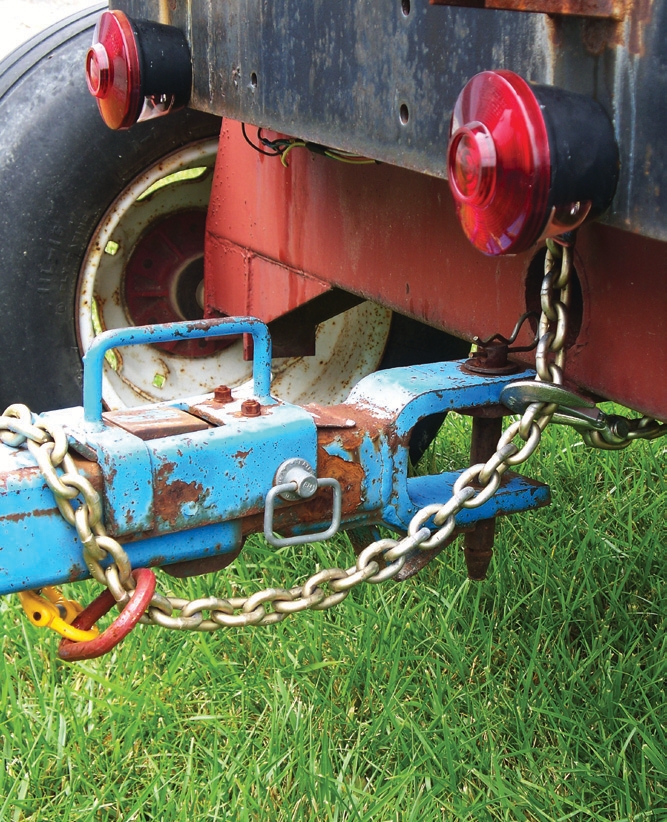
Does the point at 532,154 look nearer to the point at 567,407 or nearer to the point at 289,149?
the point at 567,407

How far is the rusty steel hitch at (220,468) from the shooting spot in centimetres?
119

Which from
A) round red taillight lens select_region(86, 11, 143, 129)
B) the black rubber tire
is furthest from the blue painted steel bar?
the black rubber tire

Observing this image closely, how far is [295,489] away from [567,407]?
1.17 ft

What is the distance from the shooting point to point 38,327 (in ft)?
7.36

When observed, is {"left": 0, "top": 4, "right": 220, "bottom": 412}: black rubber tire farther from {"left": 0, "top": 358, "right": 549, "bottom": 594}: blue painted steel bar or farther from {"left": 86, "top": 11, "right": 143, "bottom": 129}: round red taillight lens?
{"left": 0, "top": 358, "right": 549, "bottom": 594}: blue painted steel bar

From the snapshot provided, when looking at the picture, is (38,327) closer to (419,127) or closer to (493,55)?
(419,127)

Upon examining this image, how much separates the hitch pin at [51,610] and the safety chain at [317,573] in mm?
91

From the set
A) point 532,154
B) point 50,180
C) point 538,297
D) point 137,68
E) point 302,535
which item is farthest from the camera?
point 50,180

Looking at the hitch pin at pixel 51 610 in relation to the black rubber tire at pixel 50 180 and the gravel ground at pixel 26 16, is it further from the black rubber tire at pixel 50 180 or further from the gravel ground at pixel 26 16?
the gravel ground at pixel 26 16

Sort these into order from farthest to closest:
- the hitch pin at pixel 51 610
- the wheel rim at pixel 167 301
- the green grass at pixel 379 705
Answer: the wheel rim at pixel 167 301
the green grass at pixel 379 705
the hitch pin at pixel 51 610

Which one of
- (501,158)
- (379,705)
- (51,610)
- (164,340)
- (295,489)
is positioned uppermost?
(501,158)

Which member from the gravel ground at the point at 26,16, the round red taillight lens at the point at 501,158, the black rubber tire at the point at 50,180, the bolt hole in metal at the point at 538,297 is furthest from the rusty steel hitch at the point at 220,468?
the gravel ground at the point at 26,16

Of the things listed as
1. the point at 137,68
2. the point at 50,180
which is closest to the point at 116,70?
the point at 137,68

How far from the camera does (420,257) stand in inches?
A: 67.3
